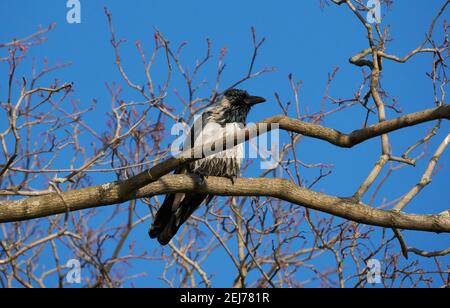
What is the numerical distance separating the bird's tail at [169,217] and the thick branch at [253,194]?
1.18 metres

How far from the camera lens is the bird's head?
676cm

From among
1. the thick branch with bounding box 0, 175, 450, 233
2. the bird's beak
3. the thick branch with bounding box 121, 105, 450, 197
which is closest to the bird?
the bird's beak

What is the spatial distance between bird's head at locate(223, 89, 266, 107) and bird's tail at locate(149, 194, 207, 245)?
1.11 m

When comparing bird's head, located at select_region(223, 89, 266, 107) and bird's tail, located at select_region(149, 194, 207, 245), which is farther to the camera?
bird's head, located at select_region(223, 89, 266, 107)

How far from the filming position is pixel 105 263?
779cm

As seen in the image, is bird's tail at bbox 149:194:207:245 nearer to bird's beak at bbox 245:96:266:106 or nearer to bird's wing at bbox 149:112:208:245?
bird's wing at bbox 149:112:208:245

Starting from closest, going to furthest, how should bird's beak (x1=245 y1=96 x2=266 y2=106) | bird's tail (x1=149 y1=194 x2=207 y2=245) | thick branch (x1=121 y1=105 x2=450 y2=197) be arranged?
thick branch (x1=121 y1=105 x2=450 y2=197), bird's tail (x1=149 y1=194 x2=207 y2=245), bird's beak (x1=245 y1=96 x2=266 y2=106)

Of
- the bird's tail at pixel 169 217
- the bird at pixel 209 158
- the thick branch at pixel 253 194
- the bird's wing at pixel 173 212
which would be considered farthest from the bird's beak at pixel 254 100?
the thick branch at pixel 253 194

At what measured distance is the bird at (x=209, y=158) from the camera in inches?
247

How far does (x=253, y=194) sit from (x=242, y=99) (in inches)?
74.0

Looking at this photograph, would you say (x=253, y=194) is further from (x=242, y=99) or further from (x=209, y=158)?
(x=242, y=99)

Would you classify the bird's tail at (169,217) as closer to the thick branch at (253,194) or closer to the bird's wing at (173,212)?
the bird's wing at (173,212)
